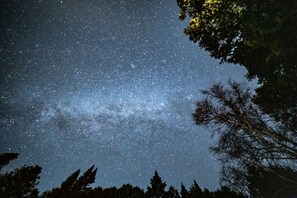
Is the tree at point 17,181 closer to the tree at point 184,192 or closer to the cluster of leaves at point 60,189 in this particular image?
the cluster of leaves at point 60,189

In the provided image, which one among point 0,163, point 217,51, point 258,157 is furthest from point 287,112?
point 0,163

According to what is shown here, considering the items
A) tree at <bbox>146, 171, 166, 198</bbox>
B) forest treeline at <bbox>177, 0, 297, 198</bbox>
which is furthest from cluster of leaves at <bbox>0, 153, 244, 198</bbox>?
forest treeline at <bbox>177, 0, 297, 198</bbox>

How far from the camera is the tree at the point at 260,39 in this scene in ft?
25.1

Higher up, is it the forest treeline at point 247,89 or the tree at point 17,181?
the tree at point 17,181

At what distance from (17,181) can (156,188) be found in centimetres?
2416

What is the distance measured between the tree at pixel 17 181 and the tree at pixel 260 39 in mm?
39452

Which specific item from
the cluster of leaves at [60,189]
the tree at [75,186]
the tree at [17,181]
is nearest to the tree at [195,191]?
the cluster of leaves at [60,189]

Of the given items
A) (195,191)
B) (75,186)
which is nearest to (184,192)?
(195,191)

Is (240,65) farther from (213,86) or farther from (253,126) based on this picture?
(253,126)

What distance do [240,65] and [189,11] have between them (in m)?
3.87

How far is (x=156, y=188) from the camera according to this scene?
3950 cm

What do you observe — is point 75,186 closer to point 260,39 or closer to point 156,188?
point 156,188

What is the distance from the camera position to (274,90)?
10.6m

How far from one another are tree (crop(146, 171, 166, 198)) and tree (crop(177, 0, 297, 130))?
1245 inches
